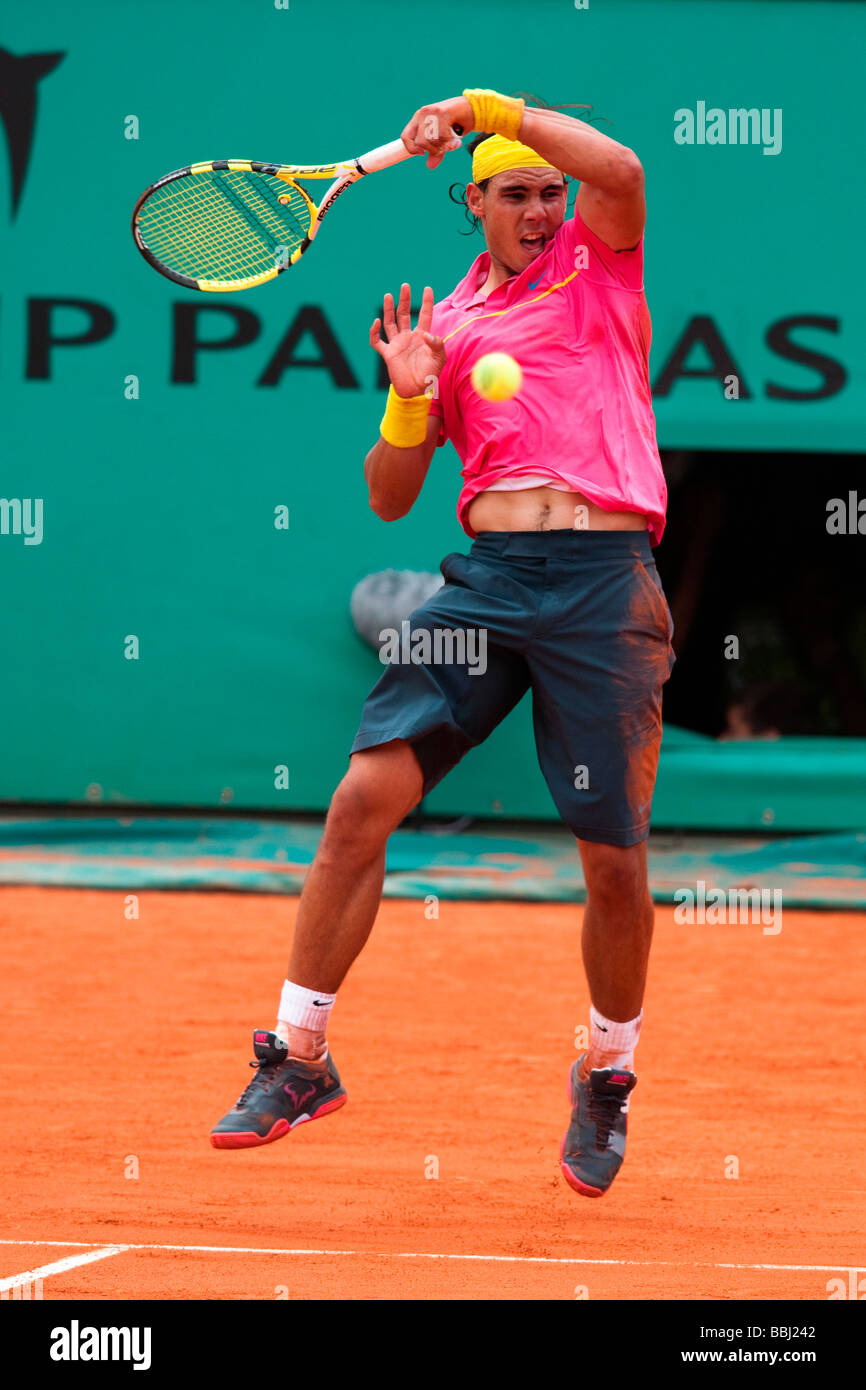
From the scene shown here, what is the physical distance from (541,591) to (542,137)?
0.91 metres

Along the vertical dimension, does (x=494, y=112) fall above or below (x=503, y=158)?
below

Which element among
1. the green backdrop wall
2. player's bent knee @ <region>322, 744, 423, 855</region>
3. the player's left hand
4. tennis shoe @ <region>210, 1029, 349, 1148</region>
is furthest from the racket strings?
the green backdrop wall

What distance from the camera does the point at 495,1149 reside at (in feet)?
15.7

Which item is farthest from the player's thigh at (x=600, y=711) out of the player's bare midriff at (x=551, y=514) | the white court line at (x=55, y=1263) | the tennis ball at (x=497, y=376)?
the white court line at (x=55, y=1263)

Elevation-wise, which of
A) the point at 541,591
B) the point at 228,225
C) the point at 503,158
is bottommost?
the point at 541,591

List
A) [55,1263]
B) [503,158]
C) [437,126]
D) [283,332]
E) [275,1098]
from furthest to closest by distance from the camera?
[283,332] < [503,158] < [55,1263] < [275,1098] < [437,126]

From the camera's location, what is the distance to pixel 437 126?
3.38 m

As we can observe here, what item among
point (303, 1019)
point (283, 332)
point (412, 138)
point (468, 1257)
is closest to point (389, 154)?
point (412, 138)

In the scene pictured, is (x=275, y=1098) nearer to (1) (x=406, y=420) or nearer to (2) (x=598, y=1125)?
(2) (x=598, y=1125)

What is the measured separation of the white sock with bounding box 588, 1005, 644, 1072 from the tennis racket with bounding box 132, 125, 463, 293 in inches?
73.4

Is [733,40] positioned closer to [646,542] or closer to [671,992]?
[671,992]

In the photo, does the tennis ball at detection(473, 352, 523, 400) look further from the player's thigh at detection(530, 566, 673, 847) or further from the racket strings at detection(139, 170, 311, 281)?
the racket strings at detection(139, 170, 311, 281)

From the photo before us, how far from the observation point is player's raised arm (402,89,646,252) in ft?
11.1

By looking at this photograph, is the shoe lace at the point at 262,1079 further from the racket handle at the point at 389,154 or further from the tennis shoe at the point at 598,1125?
the racket handle at the point at 389,154
